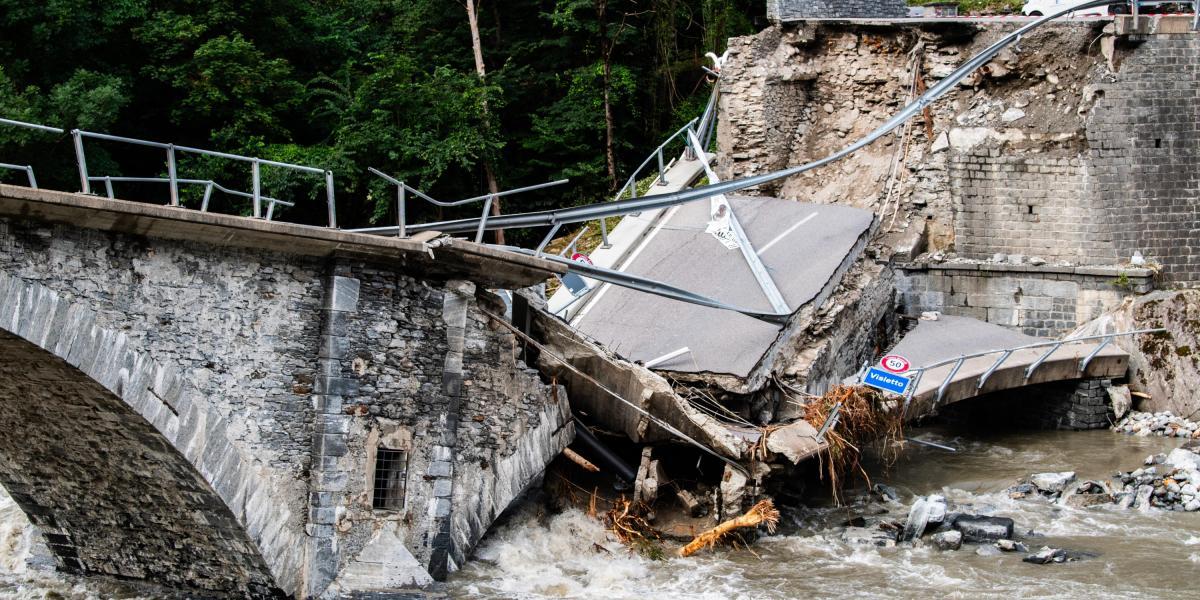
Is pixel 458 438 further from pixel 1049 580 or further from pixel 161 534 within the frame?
pixel 1049 580

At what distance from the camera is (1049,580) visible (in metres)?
10.5

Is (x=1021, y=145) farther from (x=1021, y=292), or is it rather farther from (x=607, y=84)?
(x=607, y=84)

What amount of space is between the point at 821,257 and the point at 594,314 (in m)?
2.64

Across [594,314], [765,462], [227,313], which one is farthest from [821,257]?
[227,313]

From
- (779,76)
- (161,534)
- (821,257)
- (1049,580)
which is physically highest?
(779,76)

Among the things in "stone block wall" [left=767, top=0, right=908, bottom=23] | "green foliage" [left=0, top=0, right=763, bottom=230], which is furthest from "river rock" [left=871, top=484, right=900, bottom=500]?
"green foliage" [left=0, top=0, right=763, bottom=230]

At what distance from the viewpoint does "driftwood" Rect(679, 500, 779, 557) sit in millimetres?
11461

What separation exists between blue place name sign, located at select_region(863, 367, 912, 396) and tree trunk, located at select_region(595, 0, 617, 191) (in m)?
9.15

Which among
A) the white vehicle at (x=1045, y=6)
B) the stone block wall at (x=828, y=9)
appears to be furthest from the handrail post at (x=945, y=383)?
the white vehicle at (x=1045, y=6)

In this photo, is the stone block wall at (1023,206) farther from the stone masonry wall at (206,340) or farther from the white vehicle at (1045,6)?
the stone masonry wall at (206,340)

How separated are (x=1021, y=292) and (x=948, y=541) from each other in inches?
240

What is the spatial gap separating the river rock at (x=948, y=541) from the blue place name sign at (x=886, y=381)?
5.21 ft

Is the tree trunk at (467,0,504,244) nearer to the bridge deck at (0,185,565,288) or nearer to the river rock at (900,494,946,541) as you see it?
the bridge deck at (0,185,565,288)

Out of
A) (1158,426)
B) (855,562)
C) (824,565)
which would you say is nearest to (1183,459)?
(1158,426)
